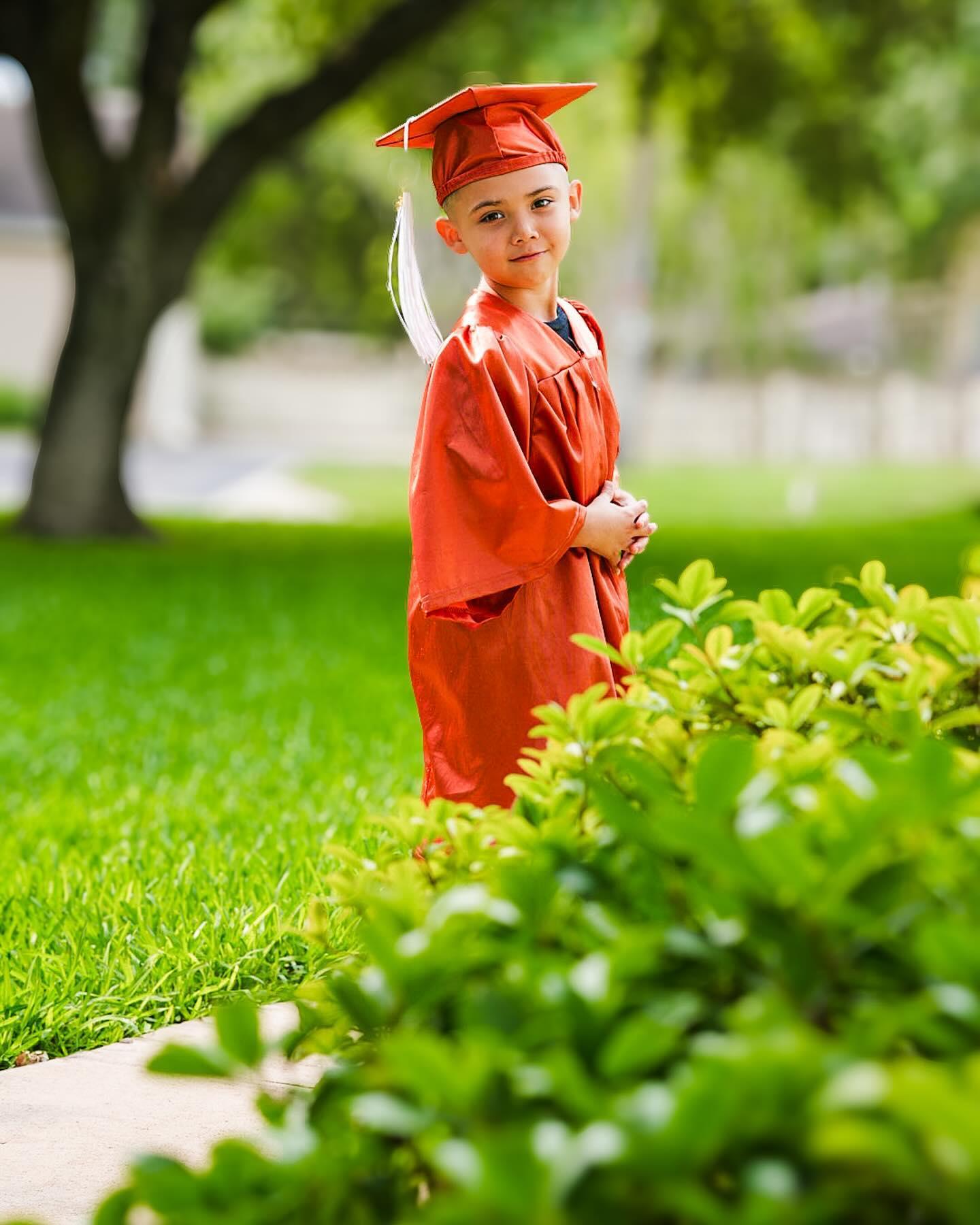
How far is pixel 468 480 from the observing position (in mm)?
2691

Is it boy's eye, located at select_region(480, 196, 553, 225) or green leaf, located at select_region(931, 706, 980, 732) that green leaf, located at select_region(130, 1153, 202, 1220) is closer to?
green leaf, located at select_region(931, 706, 980, 732)

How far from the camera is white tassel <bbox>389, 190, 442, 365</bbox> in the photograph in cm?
293

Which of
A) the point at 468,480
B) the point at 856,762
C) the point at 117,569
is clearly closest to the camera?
the point at 856,762

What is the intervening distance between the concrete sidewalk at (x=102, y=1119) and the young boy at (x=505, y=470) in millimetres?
654

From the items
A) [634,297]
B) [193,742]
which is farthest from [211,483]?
[193,742]

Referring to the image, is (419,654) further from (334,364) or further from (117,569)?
(334,364)

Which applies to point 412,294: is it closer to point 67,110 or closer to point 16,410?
point 67,110

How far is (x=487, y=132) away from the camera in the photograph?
2754 mm

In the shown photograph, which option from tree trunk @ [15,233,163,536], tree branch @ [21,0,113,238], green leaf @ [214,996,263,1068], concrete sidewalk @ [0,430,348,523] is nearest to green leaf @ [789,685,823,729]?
green leaf @ [214,996,263,1068]

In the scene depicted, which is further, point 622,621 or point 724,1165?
point 622,621

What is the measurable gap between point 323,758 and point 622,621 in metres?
2.54

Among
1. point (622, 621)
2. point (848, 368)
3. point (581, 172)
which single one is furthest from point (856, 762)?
point (848, 368)

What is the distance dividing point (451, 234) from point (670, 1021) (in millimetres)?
2013

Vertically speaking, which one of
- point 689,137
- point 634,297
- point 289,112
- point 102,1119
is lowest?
point 102,1119
